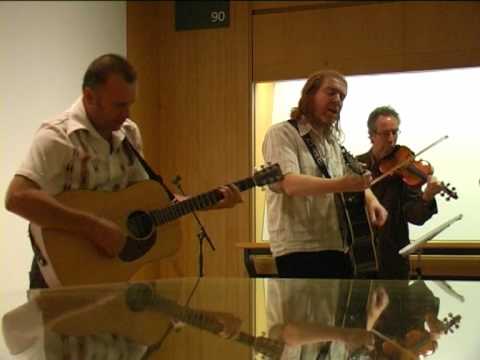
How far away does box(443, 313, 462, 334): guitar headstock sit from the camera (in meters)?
1.00

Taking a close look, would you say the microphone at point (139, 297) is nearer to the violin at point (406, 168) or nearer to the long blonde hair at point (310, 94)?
the long blonde hair at point (310, 94)

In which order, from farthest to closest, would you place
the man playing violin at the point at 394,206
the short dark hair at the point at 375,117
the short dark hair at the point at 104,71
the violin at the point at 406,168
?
the short dark hair at the point at 375,117, the violin at the point at 406,168, the man playing violin at the point at 394,206, the short dark hair at the point at 104,71

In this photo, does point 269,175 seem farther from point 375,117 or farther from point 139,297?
point 375,117

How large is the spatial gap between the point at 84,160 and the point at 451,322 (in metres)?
1.20

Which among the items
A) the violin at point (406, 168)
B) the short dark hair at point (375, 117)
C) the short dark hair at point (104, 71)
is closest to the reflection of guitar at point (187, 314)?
the short dark hair at point (104, 71)

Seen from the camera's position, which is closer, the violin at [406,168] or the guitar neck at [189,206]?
the guitar neck at [189,206]

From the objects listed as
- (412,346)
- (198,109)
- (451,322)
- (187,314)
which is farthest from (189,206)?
(198,109)

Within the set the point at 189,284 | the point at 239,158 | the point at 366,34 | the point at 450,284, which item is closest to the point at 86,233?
the point at 189,284

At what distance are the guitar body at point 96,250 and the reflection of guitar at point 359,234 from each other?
59 centimetres

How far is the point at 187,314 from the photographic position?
3.67 feet

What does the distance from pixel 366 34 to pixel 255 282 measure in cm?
272

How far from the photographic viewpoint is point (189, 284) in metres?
1.60

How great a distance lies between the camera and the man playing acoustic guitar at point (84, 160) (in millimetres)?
1825

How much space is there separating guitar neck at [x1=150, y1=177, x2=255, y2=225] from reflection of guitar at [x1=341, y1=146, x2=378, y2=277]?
1.15ft
